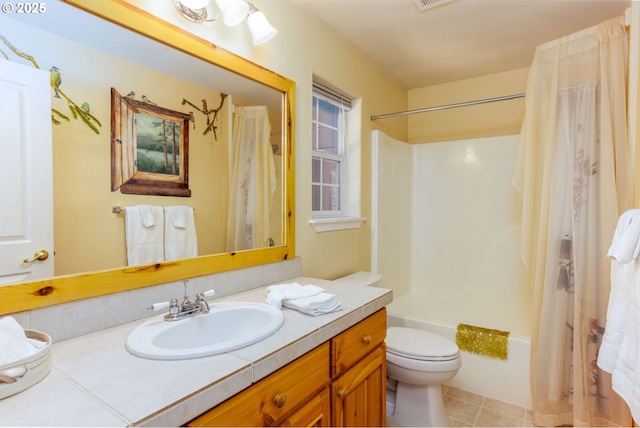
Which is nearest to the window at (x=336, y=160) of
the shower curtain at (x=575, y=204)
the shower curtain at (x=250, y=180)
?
the shower curtain at (x=250, y=180)

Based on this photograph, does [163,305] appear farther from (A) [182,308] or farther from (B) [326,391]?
(B) [326,391]

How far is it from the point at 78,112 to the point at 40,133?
122 millimetres

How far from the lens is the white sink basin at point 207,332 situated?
→ 812 mm

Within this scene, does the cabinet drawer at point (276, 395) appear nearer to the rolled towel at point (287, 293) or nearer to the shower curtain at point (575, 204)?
the rolled towel at point (287, 293)

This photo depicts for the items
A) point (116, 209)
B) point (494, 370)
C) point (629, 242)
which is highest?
point (116, 209)

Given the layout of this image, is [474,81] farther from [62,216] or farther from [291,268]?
[62,216]

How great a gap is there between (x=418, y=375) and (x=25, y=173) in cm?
183

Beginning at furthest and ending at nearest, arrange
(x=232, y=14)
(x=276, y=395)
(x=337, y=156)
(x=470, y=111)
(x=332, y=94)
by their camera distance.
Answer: (x=470, y=111) → (x=337, y=156) → (x=332, y=94) → (x=232, y=14) → (x=276, y=395)

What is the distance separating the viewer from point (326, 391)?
106cm

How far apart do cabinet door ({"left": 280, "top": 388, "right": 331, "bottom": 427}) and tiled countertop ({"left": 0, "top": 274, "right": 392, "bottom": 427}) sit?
6.8 inches

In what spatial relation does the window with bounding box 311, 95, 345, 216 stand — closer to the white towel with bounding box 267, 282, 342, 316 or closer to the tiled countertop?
the white towel with bounding box 267, 282, 342, 316

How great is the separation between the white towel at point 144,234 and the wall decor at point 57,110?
0.29 m

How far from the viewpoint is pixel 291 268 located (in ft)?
5.72

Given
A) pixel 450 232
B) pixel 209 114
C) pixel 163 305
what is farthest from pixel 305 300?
pixel 450 232
